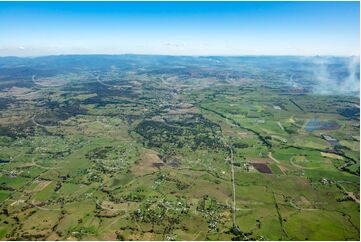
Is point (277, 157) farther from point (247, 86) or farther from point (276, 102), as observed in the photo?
point (247, 86)

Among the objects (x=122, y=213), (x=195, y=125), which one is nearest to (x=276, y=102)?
(x=195, y=125)

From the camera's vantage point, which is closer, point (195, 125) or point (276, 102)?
point (195, 125)

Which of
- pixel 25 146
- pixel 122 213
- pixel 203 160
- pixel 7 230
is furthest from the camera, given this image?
pixel 25 146

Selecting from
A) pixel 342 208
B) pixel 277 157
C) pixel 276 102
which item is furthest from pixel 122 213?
pixel 276 102

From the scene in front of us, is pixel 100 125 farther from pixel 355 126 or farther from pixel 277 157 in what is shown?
pixel 355 126

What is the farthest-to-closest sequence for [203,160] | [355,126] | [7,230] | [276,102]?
1. [276,102]
2. [355,126]
3. [203,160]
4. [7,230]

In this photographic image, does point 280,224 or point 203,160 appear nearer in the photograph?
point 280,224
